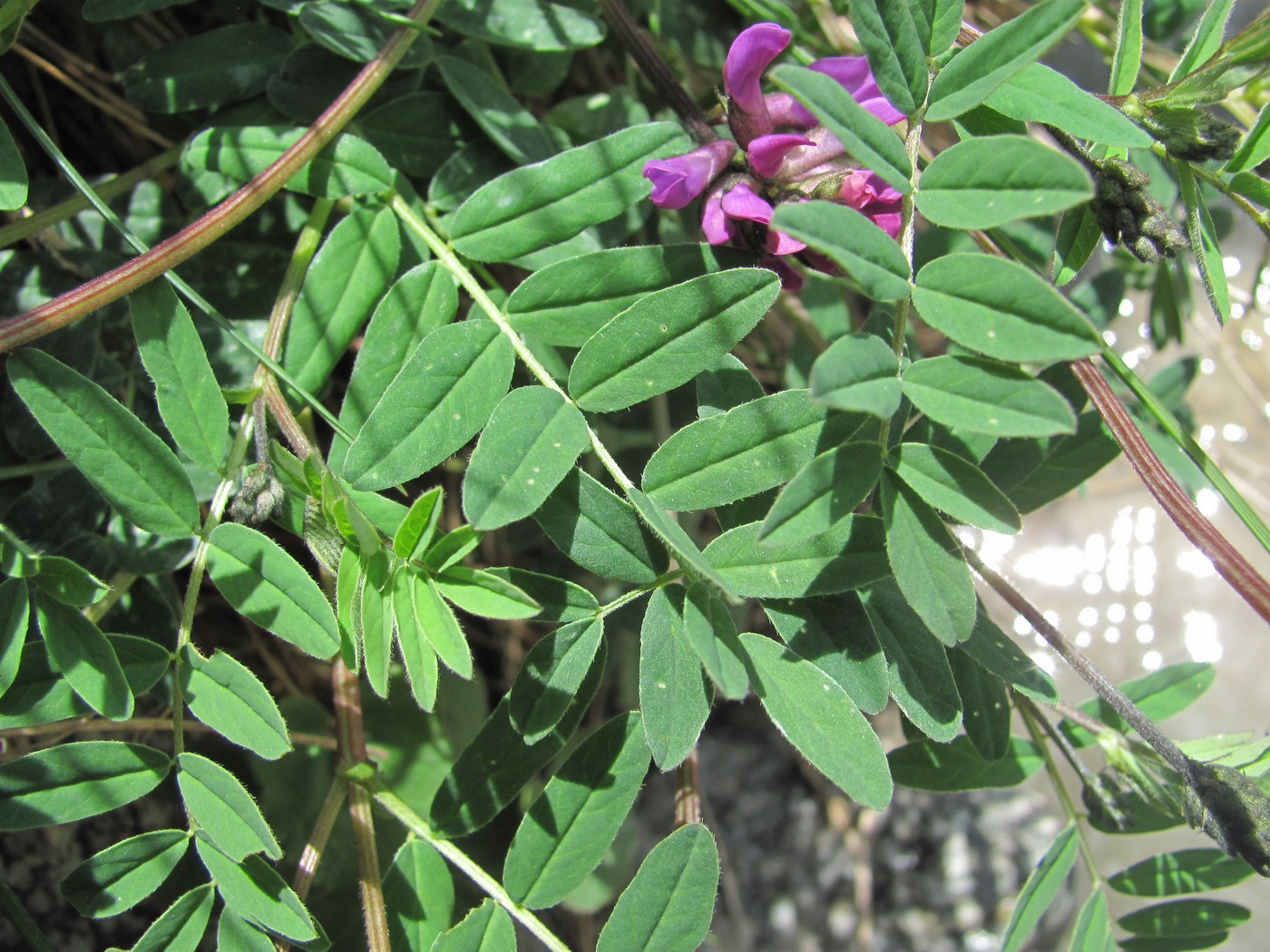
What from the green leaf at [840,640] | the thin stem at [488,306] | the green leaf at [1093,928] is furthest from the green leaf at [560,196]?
the green leaf at [1093,928]

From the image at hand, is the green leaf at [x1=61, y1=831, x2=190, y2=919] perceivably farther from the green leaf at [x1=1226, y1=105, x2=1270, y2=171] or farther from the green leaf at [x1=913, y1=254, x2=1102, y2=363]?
the green leaf at [x1=1226, y1=105, x2=1270, y2=171]

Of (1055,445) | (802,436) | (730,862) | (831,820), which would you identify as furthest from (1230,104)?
(730,862)

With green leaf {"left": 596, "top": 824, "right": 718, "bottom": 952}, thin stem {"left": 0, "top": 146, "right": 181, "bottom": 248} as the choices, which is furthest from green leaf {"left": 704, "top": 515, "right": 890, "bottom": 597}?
thin stem {"left": 0, "top": 146, "right": 181, "bottom": 248}

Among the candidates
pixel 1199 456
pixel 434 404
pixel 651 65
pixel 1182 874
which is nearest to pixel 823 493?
pixel 434 404

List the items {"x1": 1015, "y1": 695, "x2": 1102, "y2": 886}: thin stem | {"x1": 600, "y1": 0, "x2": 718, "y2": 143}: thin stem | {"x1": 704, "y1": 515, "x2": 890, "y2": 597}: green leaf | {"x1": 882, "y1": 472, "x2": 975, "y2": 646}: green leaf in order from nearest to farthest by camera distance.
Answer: {"x1": 882, "y1": 472, "x2": 975, "y2": 646}: green leaf, {"x1": 704, "y1": 515, "x2": 890, "y2": 597}: green leaf, {"x1": 600, "y1": 0, "x2": 718, "y2": 143}: thin stem, {"x1": 1015, "y1": 695, "x2": 1102, "y2": 886}: thin stem

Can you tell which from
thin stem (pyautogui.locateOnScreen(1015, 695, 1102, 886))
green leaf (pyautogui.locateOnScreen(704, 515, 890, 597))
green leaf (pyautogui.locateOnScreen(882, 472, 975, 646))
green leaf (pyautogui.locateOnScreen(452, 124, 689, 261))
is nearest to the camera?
green leaf (pyautogui.locateOnScreen(882, 472, 975, 646))

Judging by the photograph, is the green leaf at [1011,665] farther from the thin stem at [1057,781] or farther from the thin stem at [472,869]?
the thin stem at [472,869]
